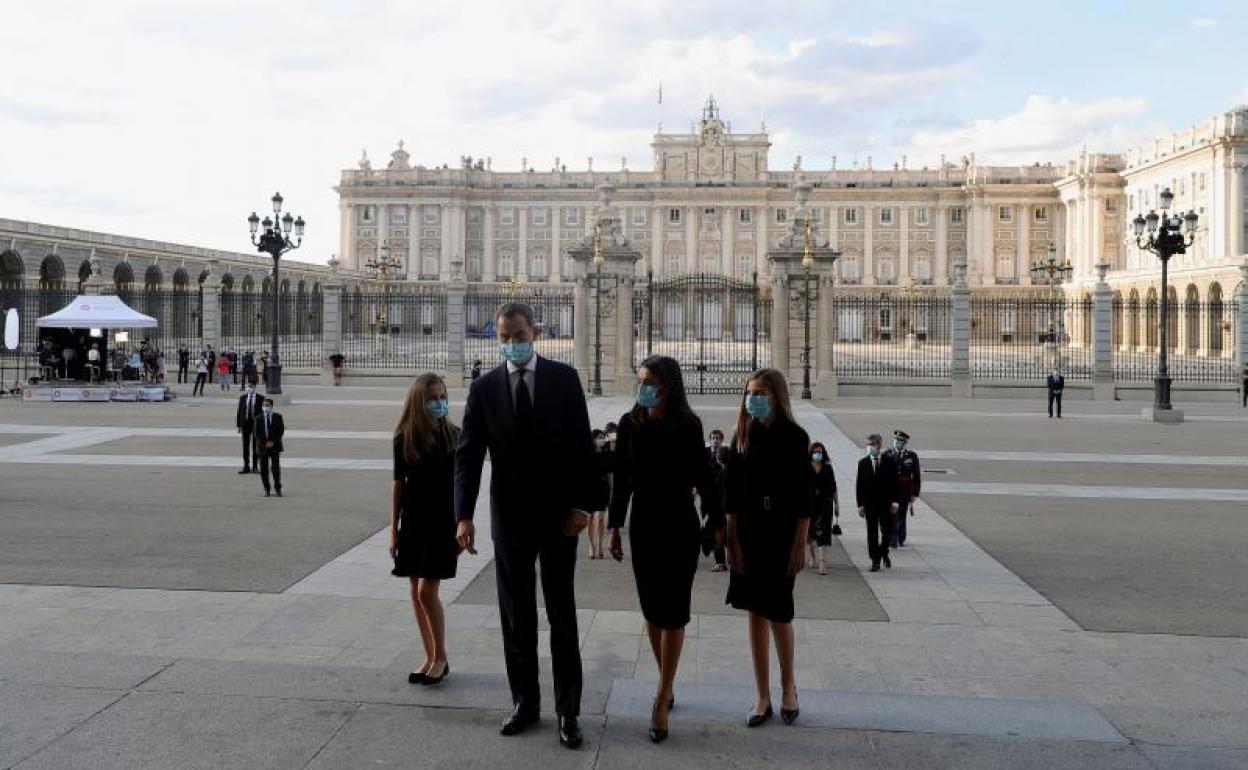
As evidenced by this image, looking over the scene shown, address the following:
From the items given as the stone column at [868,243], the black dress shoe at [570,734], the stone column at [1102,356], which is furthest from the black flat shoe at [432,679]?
the stone column at [868,243]

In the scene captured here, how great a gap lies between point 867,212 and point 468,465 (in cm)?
10744

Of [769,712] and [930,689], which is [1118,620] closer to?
[930,689]

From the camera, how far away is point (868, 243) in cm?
10869

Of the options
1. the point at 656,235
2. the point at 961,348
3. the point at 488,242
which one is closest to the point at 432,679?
the point at 961,348

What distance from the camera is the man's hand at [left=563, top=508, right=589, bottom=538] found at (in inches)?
211

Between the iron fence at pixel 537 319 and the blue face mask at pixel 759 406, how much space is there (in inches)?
1002

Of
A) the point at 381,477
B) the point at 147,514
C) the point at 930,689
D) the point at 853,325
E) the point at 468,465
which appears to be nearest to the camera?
the point at 468,465

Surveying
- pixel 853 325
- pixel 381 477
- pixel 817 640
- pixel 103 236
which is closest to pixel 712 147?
pixel 853 325

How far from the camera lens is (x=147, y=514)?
11711 mm

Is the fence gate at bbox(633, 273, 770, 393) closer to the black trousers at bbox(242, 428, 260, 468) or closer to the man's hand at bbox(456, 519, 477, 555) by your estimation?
the black trousers at bbox(242, 428, 260, 468)

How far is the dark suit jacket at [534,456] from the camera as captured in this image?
5363 millimetres

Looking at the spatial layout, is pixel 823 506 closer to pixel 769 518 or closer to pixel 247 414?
pixel 769 518

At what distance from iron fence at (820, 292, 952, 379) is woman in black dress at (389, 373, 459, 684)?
26.3 meters

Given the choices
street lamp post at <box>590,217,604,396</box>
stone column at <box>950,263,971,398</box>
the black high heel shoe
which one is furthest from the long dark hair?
stone column at <box>950,263,971,398</box>
